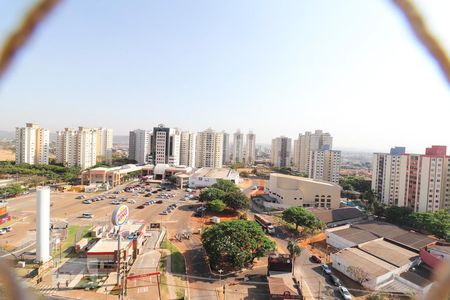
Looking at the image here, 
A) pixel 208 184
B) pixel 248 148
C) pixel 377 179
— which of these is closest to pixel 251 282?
pixel 208 184

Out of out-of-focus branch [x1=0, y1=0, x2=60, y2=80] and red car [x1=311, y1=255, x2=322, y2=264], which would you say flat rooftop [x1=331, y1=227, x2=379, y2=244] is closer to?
red car [x1=311, y1=255, x2=322, y2=264]

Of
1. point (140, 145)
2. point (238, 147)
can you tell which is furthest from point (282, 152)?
point (140, 145)

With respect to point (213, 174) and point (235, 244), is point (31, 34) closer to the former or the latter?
point (235, 244)

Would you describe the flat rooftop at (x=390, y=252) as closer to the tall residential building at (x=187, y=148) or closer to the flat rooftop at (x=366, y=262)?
the flat rooftop at (x=366, y=262)

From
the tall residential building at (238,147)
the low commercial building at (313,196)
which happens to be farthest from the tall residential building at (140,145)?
the low commercial building at (313,196)

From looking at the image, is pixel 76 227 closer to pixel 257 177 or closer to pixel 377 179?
pixel 377 179

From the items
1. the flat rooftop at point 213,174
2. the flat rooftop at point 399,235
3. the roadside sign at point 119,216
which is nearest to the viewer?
the roadside sign at point 119,216
